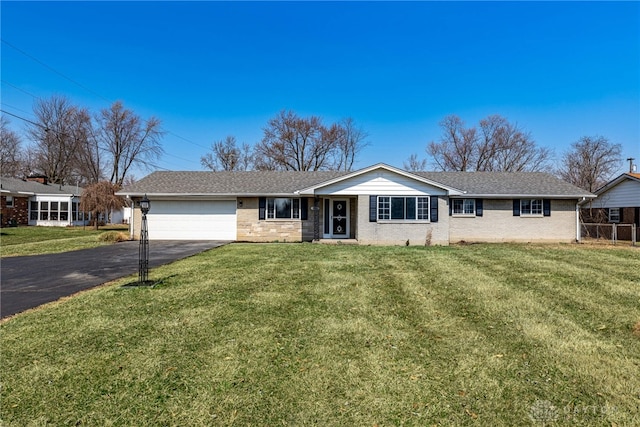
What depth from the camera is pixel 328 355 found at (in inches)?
155

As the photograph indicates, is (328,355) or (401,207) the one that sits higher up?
(401,207)

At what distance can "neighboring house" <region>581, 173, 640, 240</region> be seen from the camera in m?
18.9

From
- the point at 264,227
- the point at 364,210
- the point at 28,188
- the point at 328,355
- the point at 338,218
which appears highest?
the point at 28,188

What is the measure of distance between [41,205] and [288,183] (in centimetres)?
2424

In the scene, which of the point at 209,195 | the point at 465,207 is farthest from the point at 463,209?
the point at 209,195

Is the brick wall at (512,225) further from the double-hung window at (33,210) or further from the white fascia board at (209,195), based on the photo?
the double-hung window at (33,210)

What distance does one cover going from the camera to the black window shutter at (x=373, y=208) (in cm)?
1534

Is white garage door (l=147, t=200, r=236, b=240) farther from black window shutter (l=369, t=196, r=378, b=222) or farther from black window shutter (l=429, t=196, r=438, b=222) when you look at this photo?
black window shutter (l=429, t=196, r=438, b=222)

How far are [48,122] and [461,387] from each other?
153ft

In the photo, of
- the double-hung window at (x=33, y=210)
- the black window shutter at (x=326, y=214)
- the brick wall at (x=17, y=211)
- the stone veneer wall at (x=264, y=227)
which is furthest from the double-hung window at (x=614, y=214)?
the double-hung window at (x=33, y=210)

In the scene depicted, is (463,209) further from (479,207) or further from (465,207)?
(479,207)

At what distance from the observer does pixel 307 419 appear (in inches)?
110

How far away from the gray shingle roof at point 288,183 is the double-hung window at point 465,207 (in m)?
0.57

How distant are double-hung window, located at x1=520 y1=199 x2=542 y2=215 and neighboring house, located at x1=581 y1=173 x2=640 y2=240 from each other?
231 inches
